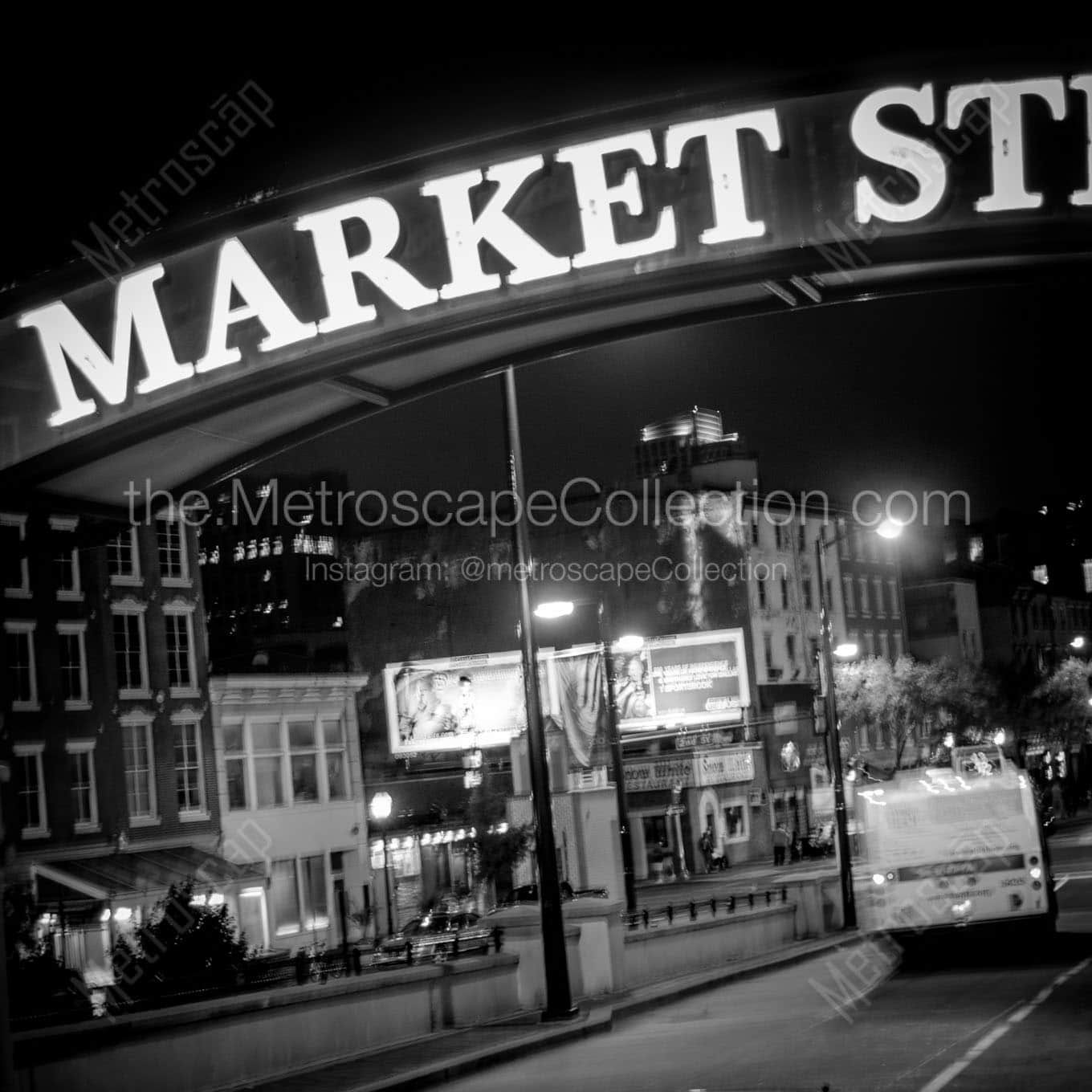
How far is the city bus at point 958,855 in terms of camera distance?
960 inches

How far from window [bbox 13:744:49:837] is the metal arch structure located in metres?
33.7

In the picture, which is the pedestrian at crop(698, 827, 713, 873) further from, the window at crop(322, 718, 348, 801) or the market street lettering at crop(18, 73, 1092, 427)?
the market street lettering at crop(18, 73, 1092, 427)

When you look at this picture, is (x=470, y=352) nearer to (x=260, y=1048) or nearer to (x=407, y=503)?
(x=260, y=1048)

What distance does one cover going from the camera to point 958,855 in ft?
80.8

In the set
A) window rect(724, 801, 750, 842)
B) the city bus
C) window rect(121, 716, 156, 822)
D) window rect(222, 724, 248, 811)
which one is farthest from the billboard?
the city bus

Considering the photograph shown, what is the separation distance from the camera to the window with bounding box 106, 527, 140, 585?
138ft

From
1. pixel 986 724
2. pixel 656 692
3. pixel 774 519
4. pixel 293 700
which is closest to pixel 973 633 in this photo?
pixel 986 724

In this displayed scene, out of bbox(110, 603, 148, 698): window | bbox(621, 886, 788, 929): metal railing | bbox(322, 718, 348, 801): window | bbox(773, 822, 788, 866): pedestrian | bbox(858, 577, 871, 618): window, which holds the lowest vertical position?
bbox(773, 822, 788, 866): pedestrian

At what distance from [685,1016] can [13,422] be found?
1584 cm

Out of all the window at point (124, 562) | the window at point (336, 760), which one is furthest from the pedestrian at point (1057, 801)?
the window at point (124, 562)

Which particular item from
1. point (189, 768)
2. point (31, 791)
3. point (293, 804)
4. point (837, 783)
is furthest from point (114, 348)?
point (293, 804)

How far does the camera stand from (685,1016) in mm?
20781

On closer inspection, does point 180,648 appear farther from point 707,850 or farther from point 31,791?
point 707,850

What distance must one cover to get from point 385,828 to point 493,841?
7.53 m
